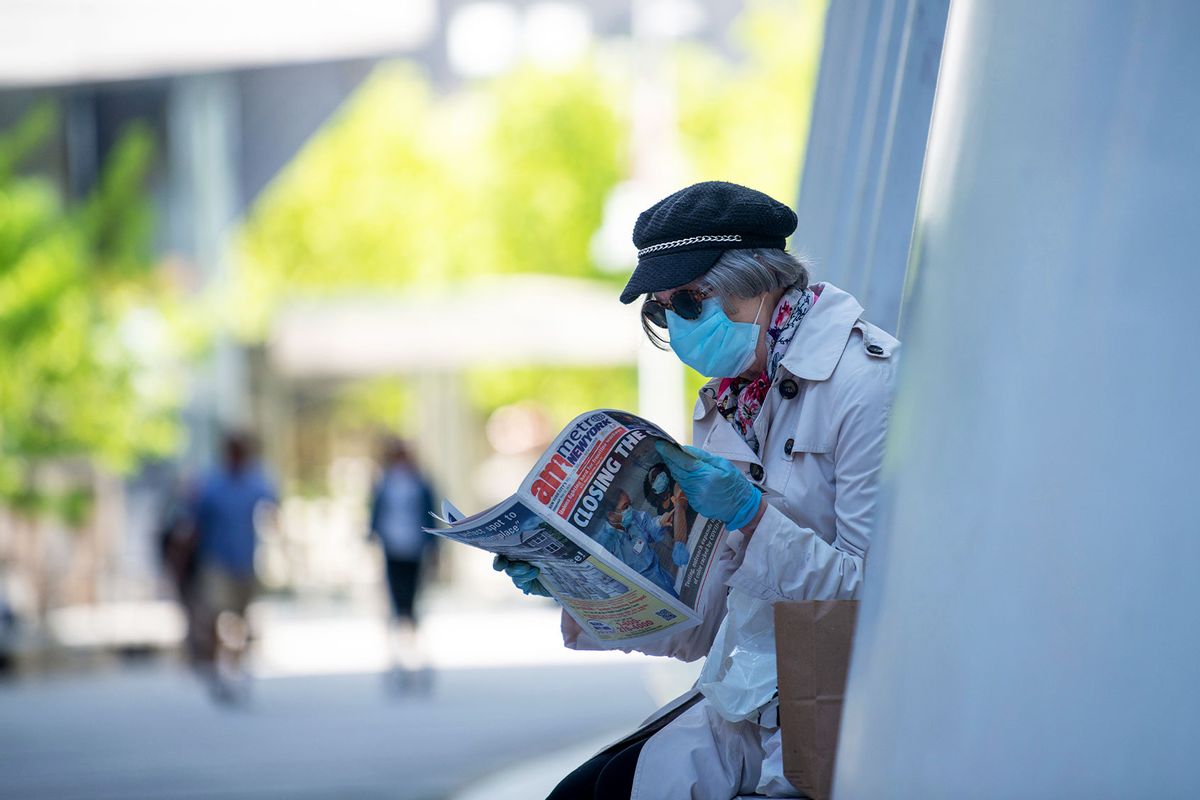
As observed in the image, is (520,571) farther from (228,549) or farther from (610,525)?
(228,549)

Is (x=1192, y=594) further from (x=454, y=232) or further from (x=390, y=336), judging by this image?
(x=454, y=232)

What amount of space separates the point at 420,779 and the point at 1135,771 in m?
6.64

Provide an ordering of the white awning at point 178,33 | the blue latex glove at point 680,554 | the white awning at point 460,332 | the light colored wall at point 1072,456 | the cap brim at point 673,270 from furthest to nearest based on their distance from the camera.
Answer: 1. the white awning at point 460,332
2. the white awning at point 178,33
3. the cap brim at point 673,270
4. the blue latex glove at point 680,554
5. the light colored wall at point 1072,456

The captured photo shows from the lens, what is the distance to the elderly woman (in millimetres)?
2633

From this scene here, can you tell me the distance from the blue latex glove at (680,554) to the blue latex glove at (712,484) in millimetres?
111

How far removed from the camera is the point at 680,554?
8.90 feet

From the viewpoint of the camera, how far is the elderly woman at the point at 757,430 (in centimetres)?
263

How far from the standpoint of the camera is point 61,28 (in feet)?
56.4

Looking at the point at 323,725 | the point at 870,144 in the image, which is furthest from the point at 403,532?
the point at 870,144

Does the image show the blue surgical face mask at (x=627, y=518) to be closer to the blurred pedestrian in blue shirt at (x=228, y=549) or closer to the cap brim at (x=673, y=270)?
the cap brim at (x=673, y=270)

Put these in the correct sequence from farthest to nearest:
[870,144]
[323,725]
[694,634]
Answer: [323,725] < [870,144] < [694,634]

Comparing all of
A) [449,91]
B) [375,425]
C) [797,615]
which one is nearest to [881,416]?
[797,615]

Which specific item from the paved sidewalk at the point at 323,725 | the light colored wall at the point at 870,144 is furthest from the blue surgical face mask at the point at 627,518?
the paved sidewalk at the point at 323,725

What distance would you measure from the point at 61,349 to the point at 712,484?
1399cm
